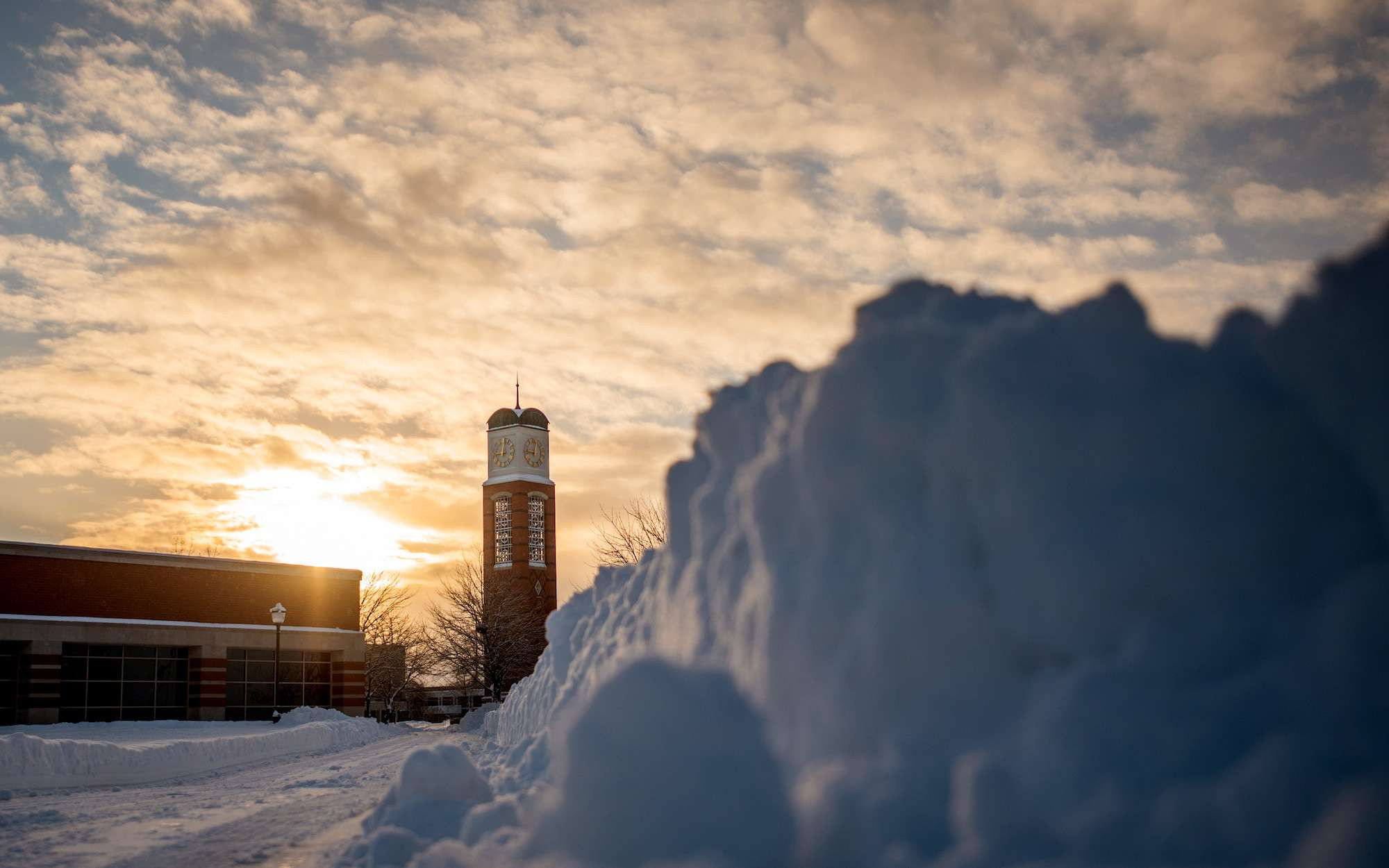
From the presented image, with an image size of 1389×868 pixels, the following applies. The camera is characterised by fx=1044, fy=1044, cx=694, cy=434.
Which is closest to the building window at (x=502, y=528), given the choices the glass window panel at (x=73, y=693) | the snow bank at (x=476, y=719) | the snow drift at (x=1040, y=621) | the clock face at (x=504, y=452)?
the clock face at (x=504, y=452)

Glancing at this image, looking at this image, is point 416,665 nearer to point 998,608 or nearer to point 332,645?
point 332,645

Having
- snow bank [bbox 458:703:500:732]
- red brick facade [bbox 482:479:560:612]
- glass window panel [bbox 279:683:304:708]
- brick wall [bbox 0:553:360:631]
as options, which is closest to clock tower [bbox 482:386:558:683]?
red brick facade [bbox 482:479:560:612]

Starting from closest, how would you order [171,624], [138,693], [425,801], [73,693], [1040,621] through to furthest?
[1040,621], [425,801], [73,693], [138,693], [171,624]

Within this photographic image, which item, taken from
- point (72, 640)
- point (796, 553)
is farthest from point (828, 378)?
point (72, 640)

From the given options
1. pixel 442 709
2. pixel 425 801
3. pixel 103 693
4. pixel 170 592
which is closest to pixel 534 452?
pixel 442 709

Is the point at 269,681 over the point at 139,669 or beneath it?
beneath

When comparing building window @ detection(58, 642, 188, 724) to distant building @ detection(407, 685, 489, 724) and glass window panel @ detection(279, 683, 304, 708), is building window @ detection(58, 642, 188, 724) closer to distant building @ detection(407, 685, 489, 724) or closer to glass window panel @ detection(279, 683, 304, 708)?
glass window panel @ detection(279, 683, 304, 708)

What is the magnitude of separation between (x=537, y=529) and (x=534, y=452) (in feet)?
20.1

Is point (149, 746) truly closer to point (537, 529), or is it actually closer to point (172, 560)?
point (172, 560)

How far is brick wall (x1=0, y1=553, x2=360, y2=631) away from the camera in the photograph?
3619 cm

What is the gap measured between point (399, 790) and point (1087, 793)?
6.22 meters

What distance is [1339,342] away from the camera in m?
3.78

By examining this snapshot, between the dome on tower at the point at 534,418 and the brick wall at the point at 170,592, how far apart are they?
35.5m

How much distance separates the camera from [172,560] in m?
40.8
